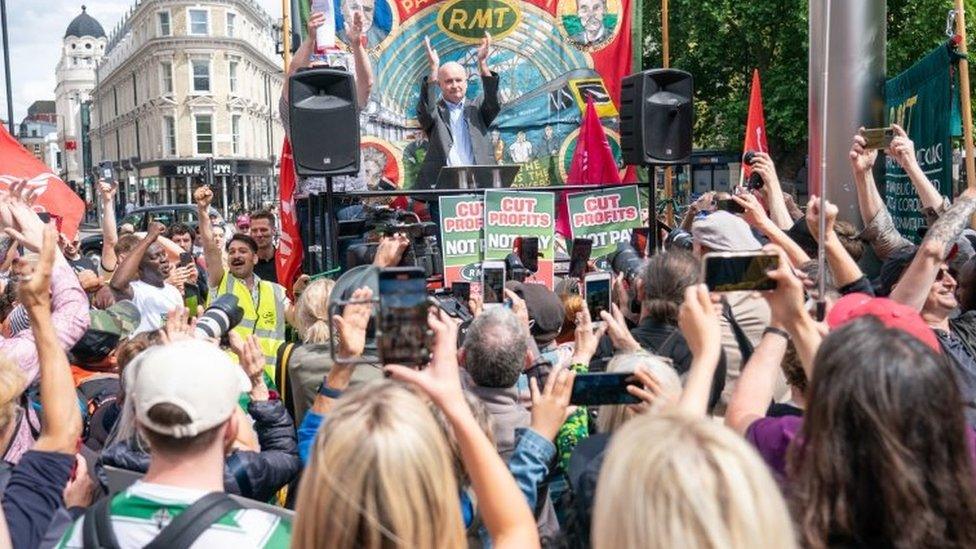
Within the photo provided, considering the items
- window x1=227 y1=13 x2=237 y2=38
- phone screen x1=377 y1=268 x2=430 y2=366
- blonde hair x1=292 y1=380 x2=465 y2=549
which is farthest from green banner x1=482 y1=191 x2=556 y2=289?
window x1=227 y1=13 x2=237 y2=38

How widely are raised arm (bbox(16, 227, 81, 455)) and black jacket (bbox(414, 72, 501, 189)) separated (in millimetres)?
7027

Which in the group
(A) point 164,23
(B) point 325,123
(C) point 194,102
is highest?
(A) point 164,23

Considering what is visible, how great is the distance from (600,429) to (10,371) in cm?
162

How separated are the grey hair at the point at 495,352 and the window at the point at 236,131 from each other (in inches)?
2738

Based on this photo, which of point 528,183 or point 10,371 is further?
point 528,183

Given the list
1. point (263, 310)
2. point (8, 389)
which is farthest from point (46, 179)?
point (8, 389)

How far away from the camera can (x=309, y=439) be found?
119 inches

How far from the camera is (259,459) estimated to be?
9.98 feet

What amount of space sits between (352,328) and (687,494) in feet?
4.86

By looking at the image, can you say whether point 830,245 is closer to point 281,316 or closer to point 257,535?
point 257,535

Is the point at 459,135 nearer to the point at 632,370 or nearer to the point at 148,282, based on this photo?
the point at 148,282

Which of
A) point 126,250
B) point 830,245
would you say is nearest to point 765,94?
point 126,250

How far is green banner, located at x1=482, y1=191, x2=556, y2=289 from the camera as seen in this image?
681 cm

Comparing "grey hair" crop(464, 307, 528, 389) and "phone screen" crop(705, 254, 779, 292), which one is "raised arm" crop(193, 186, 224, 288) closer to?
"grey hair" crop(464, 307, 528, 389)
